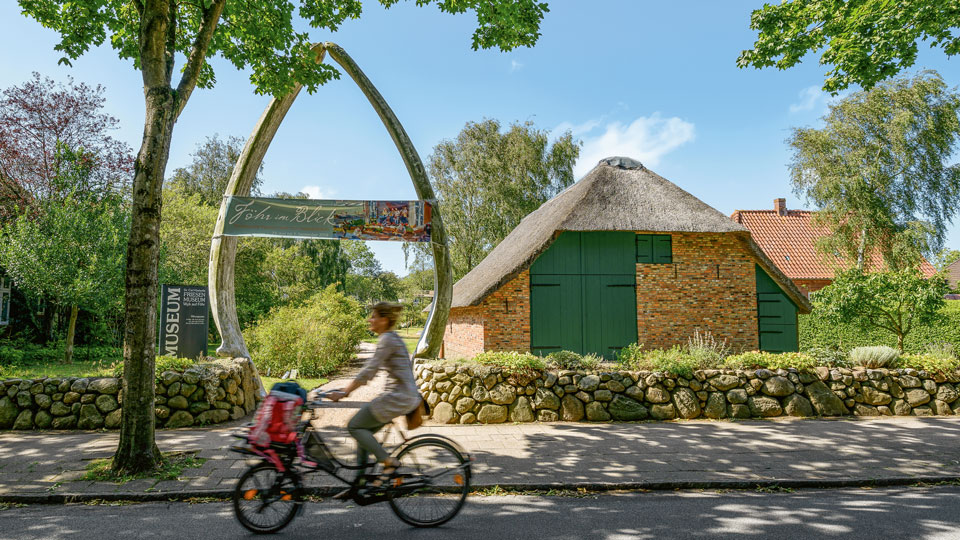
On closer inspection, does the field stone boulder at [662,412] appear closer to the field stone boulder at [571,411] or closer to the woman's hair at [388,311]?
the field stone boulder at [571,411]

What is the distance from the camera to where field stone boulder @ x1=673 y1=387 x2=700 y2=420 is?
26.8 feet

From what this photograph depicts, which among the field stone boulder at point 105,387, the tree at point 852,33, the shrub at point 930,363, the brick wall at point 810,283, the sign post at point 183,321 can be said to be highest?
the tree at point 852,33

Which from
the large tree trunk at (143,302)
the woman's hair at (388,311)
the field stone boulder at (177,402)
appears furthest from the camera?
the field stone boulder at (177,402)

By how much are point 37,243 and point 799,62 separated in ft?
67.5

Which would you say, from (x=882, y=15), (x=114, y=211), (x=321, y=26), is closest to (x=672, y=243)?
(x=882, y=15)

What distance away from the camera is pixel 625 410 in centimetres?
808

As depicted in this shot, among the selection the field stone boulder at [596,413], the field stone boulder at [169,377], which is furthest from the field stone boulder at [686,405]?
the field stone boulder at [169,377]

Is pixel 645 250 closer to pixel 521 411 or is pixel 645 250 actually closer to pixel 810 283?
pixel 521 411

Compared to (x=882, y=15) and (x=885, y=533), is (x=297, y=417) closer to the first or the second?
(x=885, y=533)

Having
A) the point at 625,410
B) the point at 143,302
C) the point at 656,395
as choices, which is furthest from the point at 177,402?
the point at 656,395

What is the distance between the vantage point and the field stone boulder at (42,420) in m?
7.55

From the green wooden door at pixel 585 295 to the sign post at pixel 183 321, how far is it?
7145 millimetres

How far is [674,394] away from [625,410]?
89 cm

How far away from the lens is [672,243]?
1305 cm
